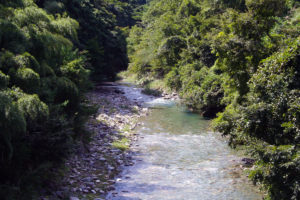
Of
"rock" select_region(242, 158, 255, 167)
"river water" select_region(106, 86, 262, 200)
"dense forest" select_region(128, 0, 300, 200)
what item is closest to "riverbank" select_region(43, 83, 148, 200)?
"river water" select_region(106, 86, 262, 200)

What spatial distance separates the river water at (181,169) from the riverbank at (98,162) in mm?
415

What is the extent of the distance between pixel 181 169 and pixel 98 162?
9.46 ft

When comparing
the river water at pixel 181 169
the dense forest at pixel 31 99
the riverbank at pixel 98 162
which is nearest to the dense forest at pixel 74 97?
the dense forest at pixel 31 99

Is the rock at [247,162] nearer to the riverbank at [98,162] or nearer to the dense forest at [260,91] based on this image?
the dense forest at [260,91]

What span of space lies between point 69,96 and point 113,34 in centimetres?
3476

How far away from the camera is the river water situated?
8031 millimetres

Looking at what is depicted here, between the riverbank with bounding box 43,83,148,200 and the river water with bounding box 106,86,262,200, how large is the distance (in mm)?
415

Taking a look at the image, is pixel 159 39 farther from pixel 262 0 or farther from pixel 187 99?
pixel 262 0

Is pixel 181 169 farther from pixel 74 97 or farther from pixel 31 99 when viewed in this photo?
pixel 31 99

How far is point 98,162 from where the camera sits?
391 inches

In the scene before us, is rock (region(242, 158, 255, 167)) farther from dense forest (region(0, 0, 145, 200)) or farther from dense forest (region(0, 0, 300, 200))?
dense forest (region(0, 0, 145, 200))

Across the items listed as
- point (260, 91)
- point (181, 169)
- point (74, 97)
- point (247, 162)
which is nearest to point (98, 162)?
point (74, 97)

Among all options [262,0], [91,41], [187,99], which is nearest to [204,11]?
[91,41]

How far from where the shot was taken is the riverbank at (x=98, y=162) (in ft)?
24.7
